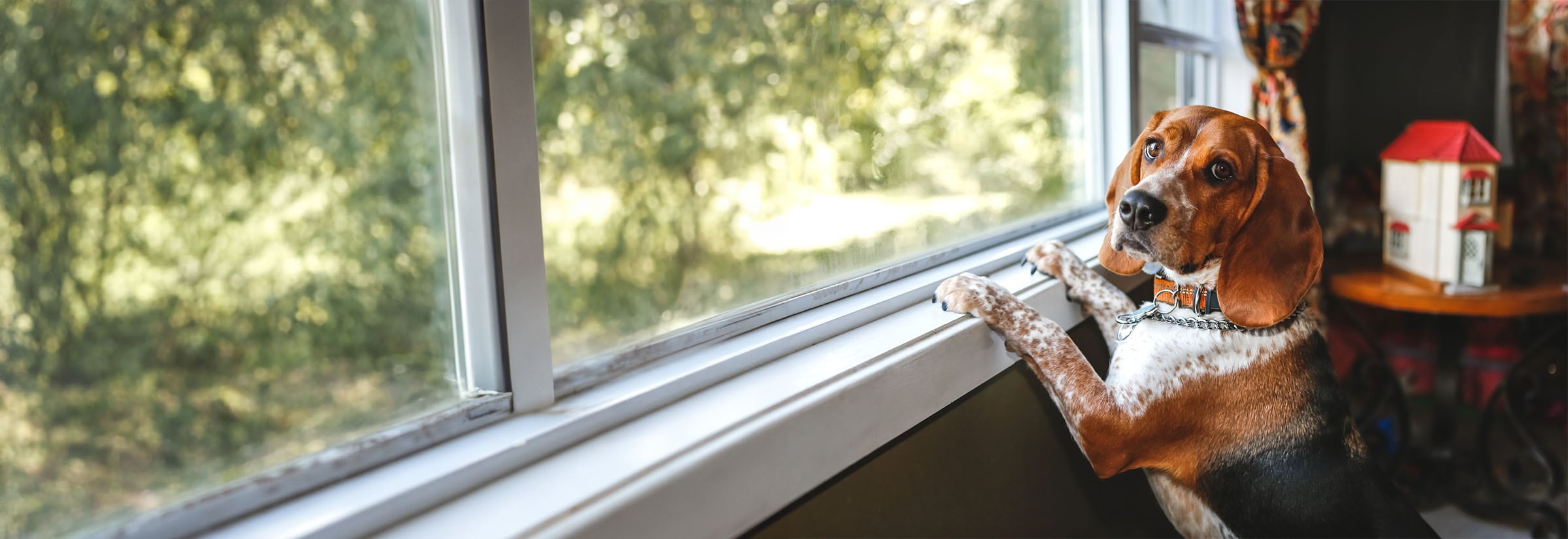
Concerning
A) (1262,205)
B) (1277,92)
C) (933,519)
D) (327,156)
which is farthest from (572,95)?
(1277,92)

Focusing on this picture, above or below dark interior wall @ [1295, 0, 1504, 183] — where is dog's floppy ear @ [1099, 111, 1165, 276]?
below

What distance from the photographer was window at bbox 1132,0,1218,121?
2533 millimetres

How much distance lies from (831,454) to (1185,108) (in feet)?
2.34

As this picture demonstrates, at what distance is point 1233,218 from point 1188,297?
0.45ft

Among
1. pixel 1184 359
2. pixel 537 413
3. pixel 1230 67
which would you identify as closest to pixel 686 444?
pixel 537 413

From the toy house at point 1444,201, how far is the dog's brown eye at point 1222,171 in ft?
4.64

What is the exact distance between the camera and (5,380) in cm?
60

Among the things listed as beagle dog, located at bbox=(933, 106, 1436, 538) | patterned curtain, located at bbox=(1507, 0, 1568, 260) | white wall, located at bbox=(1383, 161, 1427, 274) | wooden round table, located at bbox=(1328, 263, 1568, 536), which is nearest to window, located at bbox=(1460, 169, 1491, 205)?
white wall, located at bbox=(1383, 161, 1427, 274)

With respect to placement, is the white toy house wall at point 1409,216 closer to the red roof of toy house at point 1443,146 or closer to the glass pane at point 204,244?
the red roof of toy house at point 1443,146

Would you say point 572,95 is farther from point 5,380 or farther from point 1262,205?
point 1262,205

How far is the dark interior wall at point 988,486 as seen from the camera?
3.41 feet

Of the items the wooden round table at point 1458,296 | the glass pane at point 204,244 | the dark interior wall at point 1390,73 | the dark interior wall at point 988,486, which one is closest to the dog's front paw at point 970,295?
the dark interior wall at point 988,486

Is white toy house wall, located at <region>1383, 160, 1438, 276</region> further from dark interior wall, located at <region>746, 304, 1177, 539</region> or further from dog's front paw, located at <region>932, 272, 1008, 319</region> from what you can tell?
dog's front paw, located at <region>932, 272, 1008, 319</region>

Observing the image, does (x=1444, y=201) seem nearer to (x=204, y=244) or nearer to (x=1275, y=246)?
(x=1275, y=246)
